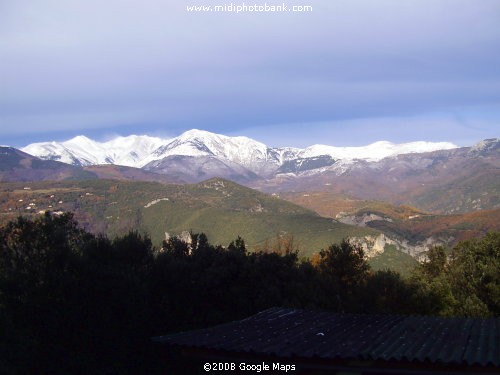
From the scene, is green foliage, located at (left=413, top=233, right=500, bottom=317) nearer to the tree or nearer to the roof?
the tree

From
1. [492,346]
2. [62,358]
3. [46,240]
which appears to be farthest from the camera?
[46,240]

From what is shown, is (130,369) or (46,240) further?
(46,240)

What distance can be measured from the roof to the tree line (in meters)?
13.6

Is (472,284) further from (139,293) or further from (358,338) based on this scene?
(358,338)

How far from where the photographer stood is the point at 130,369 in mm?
26828

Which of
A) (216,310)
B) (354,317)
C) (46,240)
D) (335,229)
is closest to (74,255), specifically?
(46,240)

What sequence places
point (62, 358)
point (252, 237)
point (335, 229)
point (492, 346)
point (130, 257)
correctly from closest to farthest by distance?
1. point (492, 346)
2. point (62, 358)
3. point (130, 257)
4. point (335, 229)
5. point (252, 237)

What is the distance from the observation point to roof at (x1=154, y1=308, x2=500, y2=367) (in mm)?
9422

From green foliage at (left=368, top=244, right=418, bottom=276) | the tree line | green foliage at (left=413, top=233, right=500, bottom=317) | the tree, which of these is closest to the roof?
the tree line

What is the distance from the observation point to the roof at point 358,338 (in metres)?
9.42

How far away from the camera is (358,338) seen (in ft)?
35.6

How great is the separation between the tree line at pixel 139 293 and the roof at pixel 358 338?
44.6 feet

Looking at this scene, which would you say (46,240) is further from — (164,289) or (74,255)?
(164,289)

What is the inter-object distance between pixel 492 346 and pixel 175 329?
2171 cm
